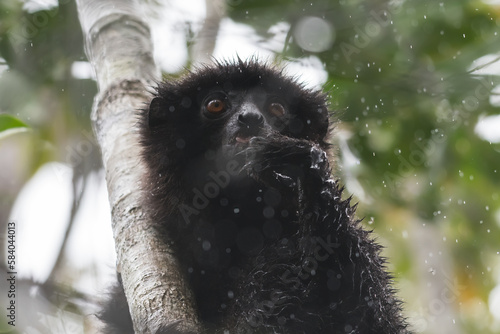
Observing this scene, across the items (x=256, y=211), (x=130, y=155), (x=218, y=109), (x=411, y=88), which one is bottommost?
(x=256, y=211)

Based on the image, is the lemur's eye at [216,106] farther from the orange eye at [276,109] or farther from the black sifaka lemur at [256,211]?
the orange eye at [276,109]

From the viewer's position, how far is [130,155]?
4883 mm

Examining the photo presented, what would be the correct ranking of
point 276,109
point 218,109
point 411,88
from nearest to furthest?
point 218,109 → point 276,109 → point 411,88

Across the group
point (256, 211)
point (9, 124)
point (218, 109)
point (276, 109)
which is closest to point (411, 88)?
point (276, 109)

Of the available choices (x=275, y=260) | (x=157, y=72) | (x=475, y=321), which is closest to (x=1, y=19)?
(x=157, y=72)

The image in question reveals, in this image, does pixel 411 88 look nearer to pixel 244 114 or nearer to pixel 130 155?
pixel 244 114

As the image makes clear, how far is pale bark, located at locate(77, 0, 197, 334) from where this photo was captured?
11.2ft

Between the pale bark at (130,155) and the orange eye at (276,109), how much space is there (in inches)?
42.5

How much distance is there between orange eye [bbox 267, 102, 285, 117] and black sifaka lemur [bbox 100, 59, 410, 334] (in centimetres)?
2

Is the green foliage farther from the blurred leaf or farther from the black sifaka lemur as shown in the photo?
the blurred leaf

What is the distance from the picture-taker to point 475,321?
10758 millimetres

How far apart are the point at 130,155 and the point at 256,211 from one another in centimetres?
111

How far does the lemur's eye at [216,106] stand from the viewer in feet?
16.4

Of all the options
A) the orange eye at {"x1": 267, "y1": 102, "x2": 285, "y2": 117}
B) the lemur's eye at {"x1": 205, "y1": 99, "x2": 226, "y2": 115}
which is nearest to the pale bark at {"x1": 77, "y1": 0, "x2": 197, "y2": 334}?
the lemur's eye at {"x1": 205, "y1": 99, "x2": 226, "y2": 115}
